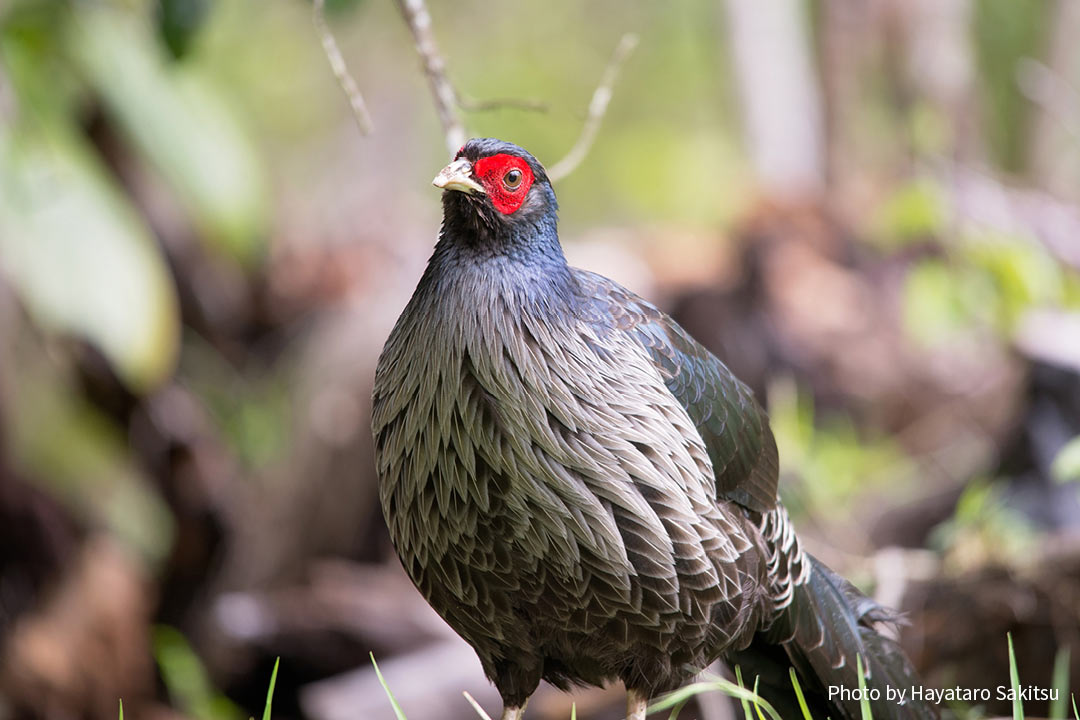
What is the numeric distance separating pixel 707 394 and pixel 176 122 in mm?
3874

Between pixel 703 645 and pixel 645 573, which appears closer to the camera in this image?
pixel 645 573

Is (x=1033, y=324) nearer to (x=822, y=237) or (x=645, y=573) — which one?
(x=822, y=237)

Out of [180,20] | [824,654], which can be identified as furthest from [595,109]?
[824,654]

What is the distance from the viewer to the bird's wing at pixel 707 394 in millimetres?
2836

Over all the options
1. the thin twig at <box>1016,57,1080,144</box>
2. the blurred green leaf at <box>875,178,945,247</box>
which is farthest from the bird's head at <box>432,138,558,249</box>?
the thin twig at <box>1016,57,1080,144</box>

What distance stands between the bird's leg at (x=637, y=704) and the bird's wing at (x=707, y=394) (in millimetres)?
559

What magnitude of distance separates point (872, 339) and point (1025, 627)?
3810mm

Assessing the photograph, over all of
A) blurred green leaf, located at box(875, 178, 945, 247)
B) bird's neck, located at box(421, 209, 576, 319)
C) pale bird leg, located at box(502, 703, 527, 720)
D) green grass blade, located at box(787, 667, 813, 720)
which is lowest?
green grass blade, located at box(787, 667, 813, 720)

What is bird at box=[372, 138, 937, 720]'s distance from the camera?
2.53m

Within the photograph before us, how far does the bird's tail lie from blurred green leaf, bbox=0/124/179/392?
326 cm

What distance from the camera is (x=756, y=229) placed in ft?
25.7

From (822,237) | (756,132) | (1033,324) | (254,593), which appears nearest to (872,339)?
(822,237)

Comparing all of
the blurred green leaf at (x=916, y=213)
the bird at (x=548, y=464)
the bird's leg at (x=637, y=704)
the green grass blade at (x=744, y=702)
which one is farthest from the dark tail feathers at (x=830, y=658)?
the blurred green leaf at (x=916, y=213)

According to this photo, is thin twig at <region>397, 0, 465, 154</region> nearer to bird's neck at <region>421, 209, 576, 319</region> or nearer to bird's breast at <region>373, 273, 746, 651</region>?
bird's neck at <region>421, 209, 576, 319</region>
